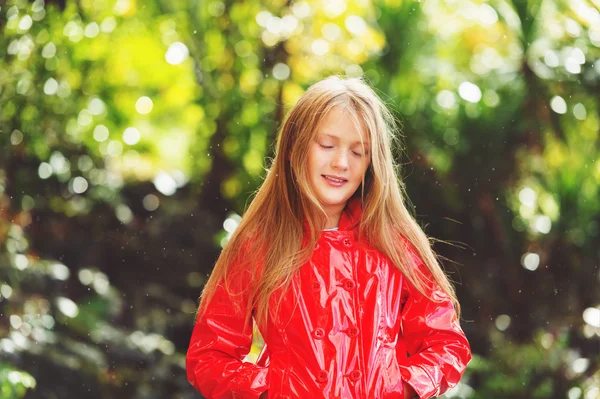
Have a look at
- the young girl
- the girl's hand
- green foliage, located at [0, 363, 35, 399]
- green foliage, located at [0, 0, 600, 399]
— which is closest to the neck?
the young girl

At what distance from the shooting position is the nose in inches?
57.3

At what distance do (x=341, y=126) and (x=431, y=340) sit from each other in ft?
1.34

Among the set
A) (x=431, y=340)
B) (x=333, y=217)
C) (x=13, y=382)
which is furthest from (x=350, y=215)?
(x=13, y=382)

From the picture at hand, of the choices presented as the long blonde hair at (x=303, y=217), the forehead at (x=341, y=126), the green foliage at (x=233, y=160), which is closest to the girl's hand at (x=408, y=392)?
the long blonde hair at (x=303, y=217)

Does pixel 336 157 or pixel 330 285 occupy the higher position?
pixel 336 157

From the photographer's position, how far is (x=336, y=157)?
57.7 inches

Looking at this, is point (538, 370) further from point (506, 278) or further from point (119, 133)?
point (119, 133)

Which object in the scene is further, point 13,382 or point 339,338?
point 13,382

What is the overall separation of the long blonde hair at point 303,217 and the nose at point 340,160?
0.17 ft

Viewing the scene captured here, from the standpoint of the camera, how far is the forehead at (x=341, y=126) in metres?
1.46

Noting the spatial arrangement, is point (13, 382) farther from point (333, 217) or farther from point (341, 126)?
point (341, 126)

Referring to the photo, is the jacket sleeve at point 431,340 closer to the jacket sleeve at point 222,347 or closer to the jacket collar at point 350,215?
the jacket collar at point 350,215

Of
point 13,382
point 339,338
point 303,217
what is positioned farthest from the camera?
point 13,382

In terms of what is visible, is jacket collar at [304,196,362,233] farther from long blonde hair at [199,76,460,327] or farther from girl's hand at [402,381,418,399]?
girl's hand at [402,381,418,399]
